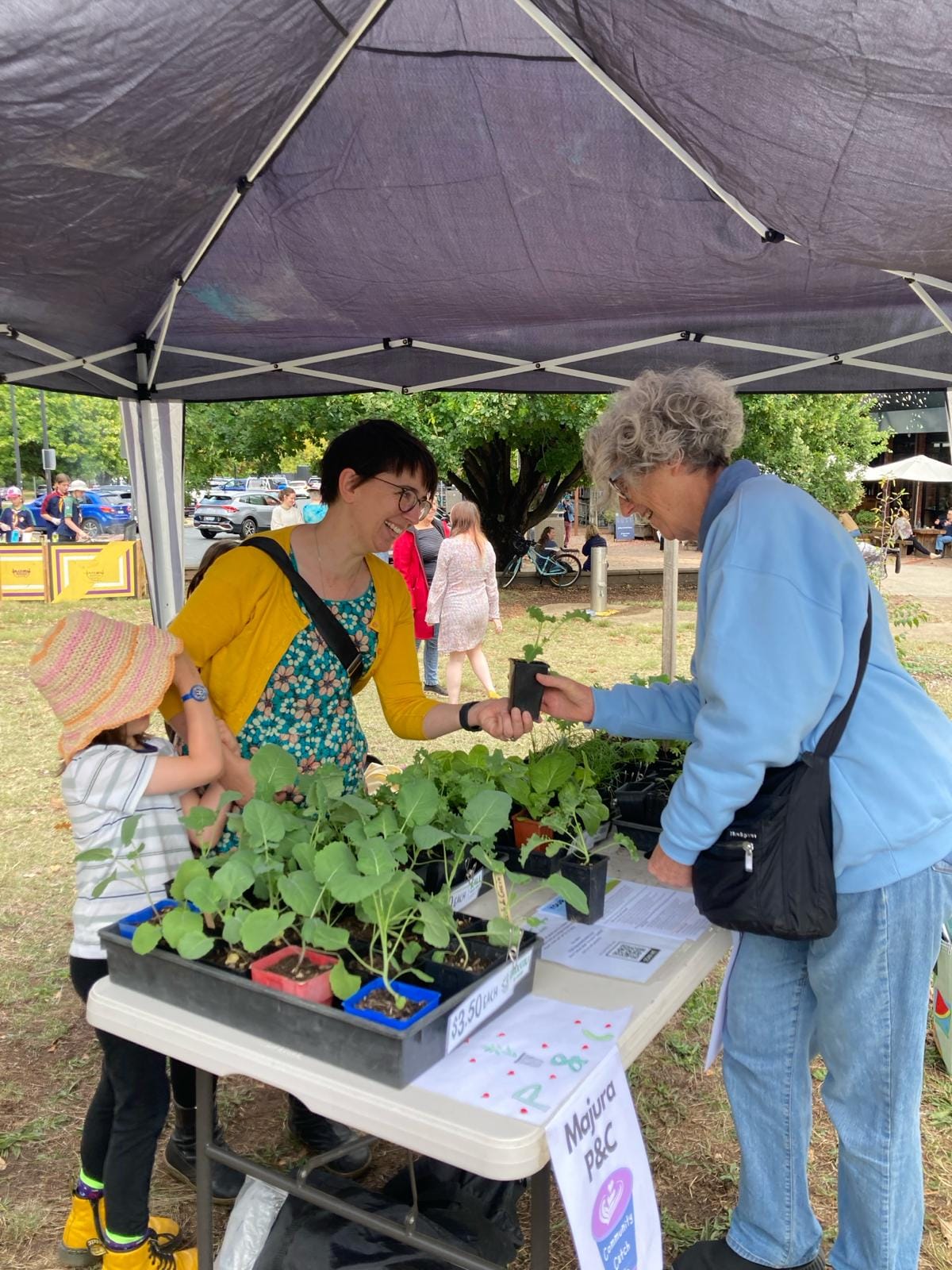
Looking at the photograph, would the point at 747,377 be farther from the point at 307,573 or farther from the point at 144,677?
the point at 144,677

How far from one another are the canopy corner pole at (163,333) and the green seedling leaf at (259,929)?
215cm

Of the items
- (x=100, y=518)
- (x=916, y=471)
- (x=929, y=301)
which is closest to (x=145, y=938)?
(x=929, y=301)

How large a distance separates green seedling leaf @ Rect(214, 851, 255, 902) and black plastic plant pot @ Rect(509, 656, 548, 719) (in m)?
0.87

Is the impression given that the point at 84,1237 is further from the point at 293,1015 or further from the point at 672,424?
the point at 672,424

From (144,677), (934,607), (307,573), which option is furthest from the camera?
(934,607)

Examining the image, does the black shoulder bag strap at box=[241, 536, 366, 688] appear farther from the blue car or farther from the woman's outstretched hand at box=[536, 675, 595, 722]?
the blue car

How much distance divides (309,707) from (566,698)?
589mm

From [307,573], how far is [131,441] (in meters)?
2.21

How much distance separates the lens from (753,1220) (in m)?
1.83

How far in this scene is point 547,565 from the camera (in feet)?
48.4

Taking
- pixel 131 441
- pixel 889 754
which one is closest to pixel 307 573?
pixel 889 754

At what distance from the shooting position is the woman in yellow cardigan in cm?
212

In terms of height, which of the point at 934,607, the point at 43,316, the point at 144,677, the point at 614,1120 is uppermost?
the point at 43,316

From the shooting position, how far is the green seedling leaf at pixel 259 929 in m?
1.24
